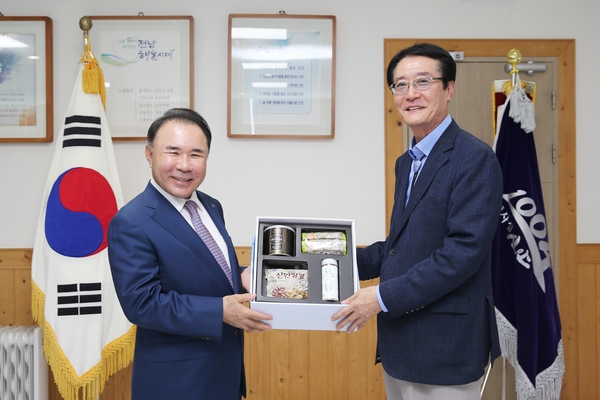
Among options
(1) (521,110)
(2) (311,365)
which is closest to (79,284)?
(2) (311,365)

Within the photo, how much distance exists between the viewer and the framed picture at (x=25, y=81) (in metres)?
2.71

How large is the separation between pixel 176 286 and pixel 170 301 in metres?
0.08

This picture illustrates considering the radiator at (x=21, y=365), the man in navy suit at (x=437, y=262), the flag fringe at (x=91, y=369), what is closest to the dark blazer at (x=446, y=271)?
the man in navy suit at (x=437, y=262)

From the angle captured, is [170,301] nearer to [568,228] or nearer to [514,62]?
[514,62]

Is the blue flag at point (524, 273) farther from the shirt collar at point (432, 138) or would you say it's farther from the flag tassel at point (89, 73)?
the flag tassel at point (89, 73)

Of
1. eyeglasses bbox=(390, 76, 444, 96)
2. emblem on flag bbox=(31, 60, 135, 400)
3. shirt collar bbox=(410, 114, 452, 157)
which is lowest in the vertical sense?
emblem on flag bbox=(31, 60, 135, 400)

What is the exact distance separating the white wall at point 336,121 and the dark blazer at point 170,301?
135cm

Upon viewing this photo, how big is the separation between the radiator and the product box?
1.66m

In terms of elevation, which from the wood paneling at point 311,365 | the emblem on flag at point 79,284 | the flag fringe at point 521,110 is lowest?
the wood paneling at point 311,365

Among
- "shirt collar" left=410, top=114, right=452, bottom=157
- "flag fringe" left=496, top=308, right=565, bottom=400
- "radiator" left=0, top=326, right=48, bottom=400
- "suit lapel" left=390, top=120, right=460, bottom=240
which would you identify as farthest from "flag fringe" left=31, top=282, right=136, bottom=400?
"flag fringe" left=496, top=308, right=565, bottom=400

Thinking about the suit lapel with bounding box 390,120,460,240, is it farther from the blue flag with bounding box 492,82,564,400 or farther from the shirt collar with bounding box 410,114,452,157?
the blue flag with bounding box 492,82,564,400

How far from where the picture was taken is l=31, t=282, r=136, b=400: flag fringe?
7.61 ft

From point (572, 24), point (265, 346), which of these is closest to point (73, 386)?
point (265, 346)

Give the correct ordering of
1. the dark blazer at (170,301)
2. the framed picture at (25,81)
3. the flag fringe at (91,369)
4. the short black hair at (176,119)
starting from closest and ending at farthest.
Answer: the dark blazer at (170,301) < the short black hair at (176,119) < the flag fringe at (91,369) < the framed picture at (25,81)
